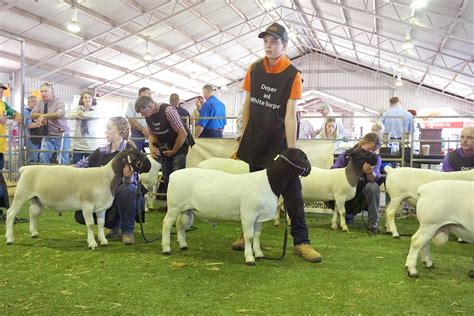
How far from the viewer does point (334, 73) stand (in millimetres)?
32344

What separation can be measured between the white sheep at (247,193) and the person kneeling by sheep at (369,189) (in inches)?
91.7

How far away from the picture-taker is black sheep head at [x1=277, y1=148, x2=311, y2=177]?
3.92 metres

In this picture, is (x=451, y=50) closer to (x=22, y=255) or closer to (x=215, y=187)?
(x=215, y=187)

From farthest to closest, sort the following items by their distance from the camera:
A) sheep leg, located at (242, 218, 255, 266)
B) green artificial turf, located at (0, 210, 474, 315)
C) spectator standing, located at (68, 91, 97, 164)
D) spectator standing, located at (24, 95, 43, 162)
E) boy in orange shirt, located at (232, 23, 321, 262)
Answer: spectator standing, located at (24, 95, 43, 162) → spectator standing, located at (68, 91, 97, 164) → boy in orange shirt, located at (232, 23, 321, 262) → sheep leg, located at (242, 218, 255, 266) → green artificial turf, located at (0, 210, 474, 315)

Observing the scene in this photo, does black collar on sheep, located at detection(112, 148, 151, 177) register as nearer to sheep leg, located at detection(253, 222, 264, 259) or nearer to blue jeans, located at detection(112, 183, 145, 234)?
blue jeans, located at detection(112, 183, 145, 234)

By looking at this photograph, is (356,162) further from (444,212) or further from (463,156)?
(444,212)

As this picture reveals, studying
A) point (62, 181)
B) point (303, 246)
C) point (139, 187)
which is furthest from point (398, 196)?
point (62, 181)

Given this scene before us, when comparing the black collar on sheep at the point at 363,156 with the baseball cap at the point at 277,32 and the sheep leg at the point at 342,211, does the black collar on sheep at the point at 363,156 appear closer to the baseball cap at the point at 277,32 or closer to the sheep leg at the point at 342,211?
the sheep leg at the point at 342,211

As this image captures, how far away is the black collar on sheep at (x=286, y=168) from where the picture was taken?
3.93 m

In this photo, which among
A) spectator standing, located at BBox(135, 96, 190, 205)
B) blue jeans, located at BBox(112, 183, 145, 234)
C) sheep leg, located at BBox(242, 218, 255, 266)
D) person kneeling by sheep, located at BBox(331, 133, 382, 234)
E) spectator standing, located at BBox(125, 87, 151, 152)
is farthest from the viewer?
spectator standing, located at BBox(125, 87, 151, 152)

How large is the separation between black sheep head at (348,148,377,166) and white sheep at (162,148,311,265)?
7.20 ft

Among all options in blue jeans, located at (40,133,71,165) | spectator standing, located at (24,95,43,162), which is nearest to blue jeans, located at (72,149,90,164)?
blue jeans, located at (40,133,71,165)

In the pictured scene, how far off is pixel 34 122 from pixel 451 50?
652 inches

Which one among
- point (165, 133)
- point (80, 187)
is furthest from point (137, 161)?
point (165, 133)
